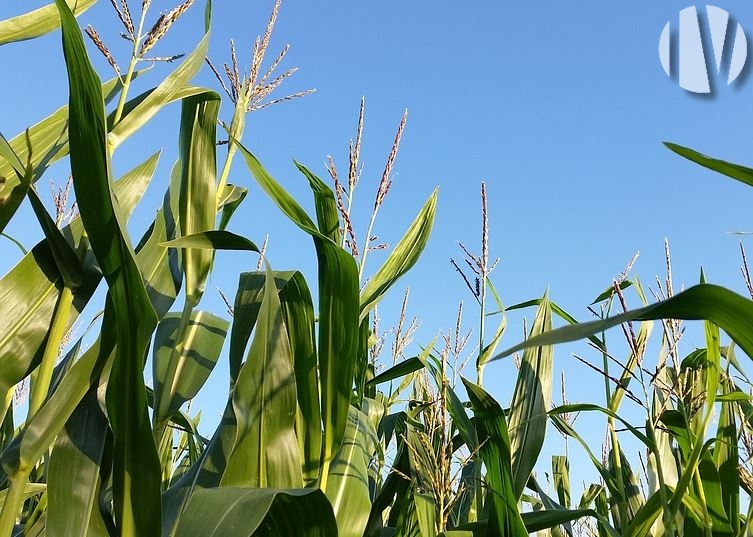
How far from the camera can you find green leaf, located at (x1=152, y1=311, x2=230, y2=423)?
49.7 inches

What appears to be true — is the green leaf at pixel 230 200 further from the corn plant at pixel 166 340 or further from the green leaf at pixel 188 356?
the green leaf at pixel 188 356

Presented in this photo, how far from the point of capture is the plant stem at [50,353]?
3.55 feet

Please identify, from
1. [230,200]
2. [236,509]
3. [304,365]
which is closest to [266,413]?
[304,365]

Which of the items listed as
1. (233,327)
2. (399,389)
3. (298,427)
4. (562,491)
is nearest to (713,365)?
(298,427)

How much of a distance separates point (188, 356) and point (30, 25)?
70cm

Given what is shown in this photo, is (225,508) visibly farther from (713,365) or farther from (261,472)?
(713,365)

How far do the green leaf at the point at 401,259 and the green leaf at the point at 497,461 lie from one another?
0.90 feet

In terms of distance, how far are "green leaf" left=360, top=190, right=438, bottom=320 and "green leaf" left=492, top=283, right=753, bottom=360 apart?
0.81m

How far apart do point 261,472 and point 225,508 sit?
0.82ft

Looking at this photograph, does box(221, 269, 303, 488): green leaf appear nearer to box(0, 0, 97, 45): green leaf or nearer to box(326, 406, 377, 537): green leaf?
box(326, 406, 377, 537): green leaf

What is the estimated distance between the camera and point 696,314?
703mm

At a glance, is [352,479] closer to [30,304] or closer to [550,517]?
[550,517]

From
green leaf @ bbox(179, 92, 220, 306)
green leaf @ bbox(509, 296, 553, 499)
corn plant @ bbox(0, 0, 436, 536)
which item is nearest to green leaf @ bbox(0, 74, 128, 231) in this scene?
corn plant @ bbox(0, 0, 436, 536)

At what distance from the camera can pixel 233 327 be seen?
1.38 metres
